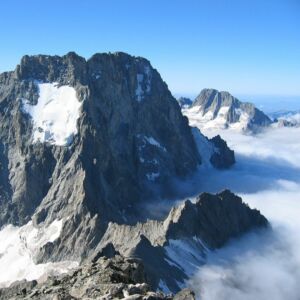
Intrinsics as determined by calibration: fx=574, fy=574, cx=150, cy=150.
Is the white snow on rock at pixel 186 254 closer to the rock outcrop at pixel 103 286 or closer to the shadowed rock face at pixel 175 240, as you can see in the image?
the shadowed rock face at pixel 175 240

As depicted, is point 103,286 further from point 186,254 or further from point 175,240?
point 175,240

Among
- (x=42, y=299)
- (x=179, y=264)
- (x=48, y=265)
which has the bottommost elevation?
(x=48, y=265)

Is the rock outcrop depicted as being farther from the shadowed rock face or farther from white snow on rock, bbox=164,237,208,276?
white snow on rock, bbox=164,237,208,276

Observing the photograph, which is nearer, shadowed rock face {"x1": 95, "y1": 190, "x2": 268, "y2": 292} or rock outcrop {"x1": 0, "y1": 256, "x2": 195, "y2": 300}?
rock outcrop {"x1": 0, "y1": 256, "x2": 195, "y2": 300}

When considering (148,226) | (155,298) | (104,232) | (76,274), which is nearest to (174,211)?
(148,226)

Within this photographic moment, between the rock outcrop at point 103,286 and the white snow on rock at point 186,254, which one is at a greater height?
the rock outcrop at point 103,286

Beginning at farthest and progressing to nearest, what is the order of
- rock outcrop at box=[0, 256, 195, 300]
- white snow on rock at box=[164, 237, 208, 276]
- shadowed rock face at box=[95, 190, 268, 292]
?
white snow on rock at box=[164, 237, 208, 276] → shadowed rock face at box=[95, 190, 268, 292] → rock outcrop at box=[0, 256, 195, 300]

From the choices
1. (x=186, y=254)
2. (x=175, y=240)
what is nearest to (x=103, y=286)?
(x=186, y=254)

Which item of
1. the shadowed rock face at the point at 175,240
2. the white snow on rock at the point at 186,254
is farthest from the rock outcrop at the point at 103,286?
the white snow on rock at the point at 186,254

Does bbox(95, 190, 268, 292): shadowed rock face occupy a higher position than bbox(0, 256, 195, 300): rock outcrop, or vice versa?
bbox(0, 256, 195, 300): rock outcrop

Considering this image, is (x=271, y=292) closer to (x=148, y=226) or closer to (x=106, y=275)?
(x=148, y=226)

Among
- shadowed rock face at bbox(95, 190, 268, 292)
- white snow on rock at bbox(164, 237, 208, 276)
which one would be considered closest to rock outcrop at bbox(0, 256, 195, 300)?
shadowed rock face at bbox(95, 190, 268, 292)
